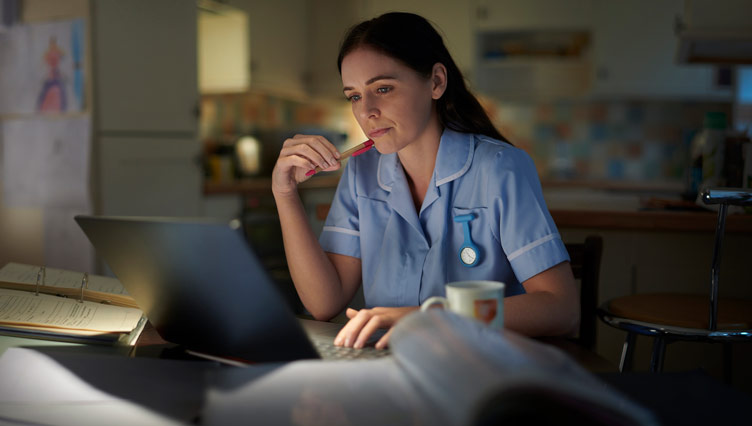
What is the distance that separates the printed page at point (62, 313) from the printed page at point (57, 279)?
0.04m

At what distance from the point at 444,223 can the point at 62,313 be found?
0.64 m

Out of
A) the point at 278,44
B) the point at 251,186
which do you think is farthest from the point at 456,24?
the point at 251,186

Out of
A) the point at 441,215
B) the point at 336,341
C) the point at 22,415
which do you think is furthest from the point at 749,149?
the point at 22,415

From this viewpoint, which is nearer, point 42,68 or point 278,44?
point 42,68

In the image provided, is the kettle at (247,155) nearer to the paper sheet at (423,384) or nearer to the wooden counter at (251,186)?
the wooden counter at (251,186)

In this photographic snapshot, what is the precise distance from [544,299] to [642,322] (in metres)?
0.61

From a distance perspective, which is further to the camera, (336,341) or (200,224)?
(336,341)

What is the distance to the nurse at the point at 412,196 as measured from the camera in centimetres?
110

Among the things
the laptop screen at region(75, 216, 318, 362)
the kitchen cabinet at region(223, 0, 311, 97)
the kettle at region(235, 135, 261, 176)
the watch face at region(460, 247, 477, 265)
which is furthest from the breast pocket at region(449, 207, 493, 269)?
the kettle at region(235, 135, 261, 176)

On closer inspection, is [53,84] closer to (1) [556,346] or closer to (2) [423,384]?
(1) [556,346]

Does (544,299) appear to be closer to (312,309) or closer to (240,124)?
(312,309)

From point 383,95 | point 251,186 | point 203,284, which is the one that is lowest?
point 251,186

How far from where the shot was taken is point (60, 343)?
33.9 inches

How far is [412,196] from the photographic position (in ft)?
4.24
